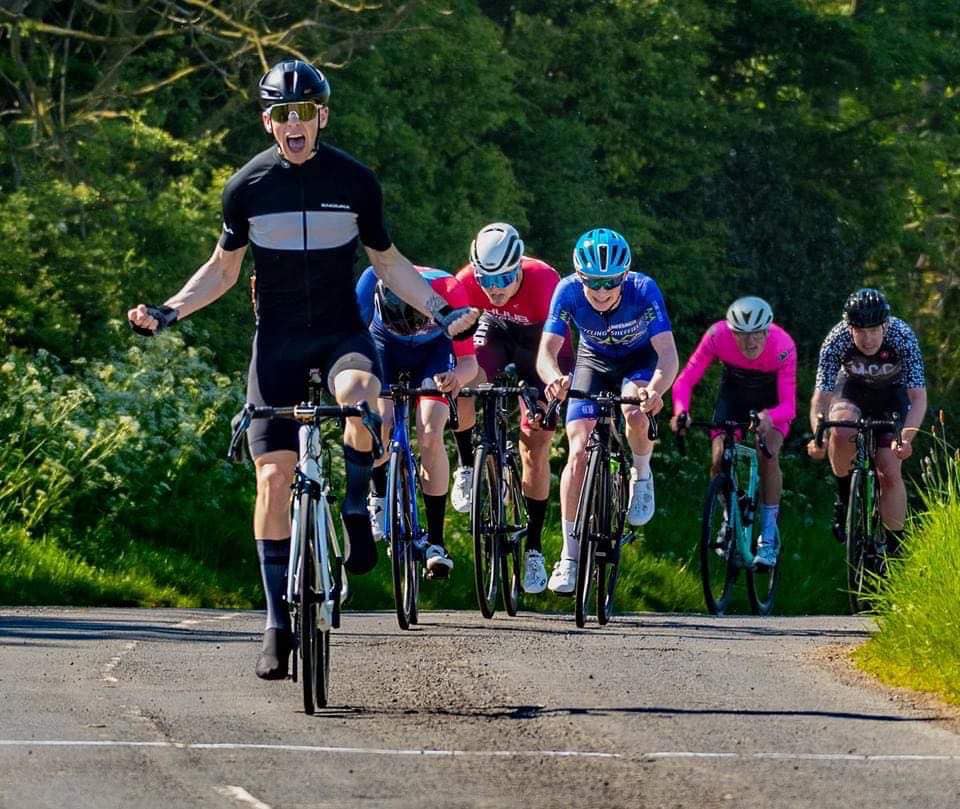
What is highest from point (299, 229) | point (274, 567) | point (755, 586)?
point (299, 229)

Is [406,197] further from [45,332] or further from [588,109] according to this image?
[45,332]

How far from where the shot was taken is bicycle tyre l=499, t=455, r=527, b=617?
1356 centimetres

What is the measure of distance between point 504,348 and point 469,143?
14840mm

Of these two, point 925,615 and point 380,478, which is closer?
point 925,615

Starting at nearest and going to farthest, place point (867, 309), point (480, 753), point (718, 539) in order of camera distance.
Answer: point (480, 753) < point (867, 309) < point (718, 539)

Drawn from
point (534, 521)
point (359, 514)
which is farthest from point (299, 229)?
point (534, 521)

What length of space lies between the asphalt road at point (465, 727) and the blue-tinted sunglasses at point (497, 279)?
1927 millimetres

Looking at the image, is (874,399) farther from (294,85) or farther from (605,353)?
(294,85)

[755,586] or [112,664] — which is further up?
[112,664]

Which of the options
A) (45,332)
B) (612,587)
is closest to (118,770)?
(612,587)

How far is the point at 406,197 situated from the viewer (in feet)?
89.6

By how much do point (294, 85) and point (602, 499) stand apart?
4.18m

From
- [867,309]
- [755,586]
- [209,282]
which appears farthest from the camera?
[755,586]

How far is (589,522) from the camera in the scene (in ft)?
42.6
